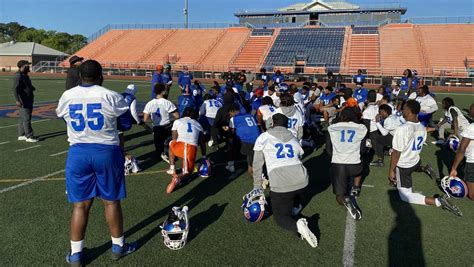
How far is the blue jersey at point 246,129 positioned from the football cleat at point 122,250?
10.3 feet

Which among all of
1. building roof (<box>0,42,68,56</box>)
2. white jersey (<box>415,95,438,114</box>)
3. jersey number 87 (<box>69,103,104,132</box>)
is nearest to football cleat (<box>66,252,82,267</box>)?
jersey number 87 (<box>69,103,104,132</box>)

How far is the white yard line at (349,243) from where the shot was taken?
4.07 m

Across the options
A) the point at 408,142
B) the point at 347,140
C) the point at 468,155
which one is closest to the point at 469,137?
the point at 468,155

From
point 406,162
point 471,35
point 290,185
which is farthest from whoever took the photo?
point 471,35

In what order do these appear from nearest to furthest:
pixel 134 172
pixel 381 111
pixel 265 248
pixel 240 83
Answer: pixel 265 248 → pixel 134 172 → pixel 381 111 → pixel 240 83

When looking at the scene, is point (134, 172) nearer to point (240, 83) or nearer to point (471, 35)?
point (240, 83)

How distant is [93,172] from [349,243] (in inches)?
125

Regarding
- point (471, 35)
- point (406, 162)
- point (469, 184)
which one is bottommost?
point (469, 184)

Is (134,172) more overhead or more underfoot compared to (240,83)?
more underfoot

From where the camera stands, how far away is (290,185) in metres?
4.60

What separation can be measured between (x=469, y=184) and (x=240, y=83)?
8471mm

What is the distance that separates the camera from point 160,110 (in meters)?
7.68

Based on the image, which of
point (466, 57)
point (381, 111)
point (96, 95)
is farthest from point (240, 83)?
point (466, 57)

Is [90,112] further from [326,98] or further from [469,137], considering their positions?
[326,98]
